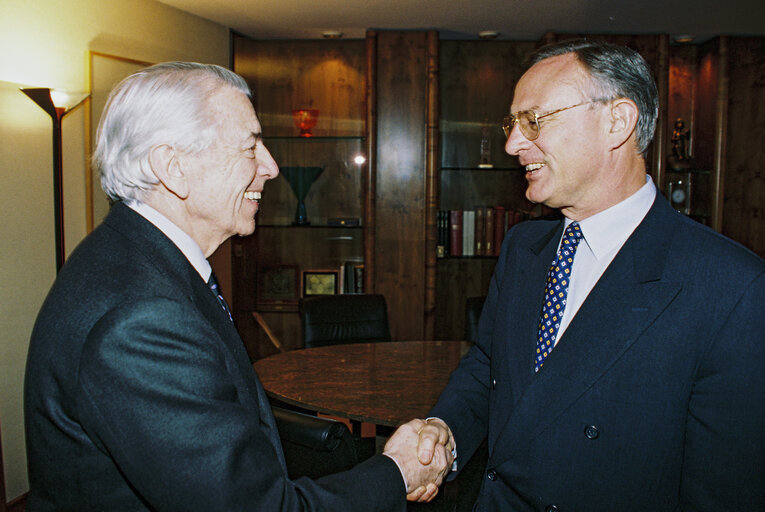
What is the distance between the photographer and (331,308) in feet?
10.8

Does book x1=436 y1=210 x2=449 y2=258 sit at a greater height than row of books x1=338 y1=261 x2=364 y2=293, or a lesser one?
greater

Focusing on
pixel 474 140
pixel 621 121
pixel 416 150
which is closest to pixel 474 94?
pixel 474 140

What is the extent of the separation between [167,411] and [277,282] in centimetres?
397

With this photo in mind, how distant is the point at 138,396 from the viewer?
0.96 metres

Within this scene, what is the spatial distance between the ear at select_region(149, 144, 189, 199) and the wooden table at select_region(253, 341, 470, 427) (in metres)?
1.11

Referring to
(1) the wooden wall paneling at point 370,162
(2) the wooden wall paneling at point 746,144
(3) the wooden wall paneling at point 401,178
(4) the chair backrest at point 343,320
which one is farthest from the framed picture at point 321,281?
(2) the wooden wall paneling at point 746,144

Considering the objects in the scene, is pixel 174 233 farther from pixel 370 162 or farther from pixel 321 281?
pixel 321 281

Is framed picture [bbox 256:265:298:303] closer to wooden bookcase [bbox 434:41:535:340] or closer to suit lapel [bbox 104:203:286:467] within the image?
wooden bookcase [bbox 434:41:535:340]

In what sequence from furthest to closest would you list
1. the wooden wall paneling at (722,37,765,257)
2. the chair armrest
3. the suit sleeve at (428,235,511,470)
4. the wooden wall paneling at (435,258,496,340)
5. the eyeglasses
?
the wooden wall paneling at (435,258,496,340), the wooden wall paneling at (722,37,765,257), the chair armrest, the suit sleeve at (428,235,511,470), the eyeglasses

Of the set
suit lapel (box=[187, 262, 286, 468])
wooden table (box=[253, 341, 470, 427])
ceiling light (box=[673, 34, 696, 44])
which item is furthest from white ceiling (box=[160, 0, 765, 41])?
suit lapel (box=[187, 262, 286, 468])

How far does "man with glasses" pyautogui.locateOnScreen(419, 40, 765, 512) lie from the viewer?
108cm

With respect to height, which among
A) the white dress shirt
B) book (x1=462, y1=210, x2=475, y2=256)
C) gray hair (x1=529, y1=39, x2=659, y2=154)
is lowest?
book (x1=462, y1=210, x2=475, y2=256)

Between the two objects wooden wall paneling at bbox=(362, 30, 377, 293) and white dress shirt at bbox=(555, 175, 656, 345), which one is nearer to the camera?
white dress shirt at bbox=(555, 175, 656, 345)

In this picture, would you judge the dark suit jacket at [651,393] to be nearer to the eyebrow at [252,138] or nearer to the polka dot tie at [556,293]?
the polka dot tie at [556,293]
